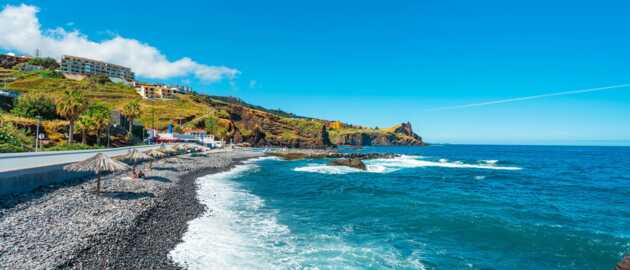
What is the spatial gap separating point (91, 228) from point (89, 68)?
193512 mm

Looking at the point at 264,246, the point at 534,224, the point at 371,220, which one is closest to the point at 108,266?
the point at 264,246

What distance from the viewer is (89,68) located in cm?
16625

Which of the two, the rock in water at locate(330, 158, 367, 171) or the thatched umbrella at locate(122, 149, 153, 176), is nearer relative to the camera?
the thatched umbrella at locate(122, 149, 153, 176)

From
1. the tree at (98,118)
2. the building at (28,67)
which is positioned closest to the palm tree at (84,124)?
the tree at (98,118)

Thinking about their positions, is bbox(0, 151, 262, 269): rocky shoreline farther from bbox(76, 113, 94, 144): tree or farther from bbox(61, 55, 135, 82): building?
bbox(61, 55, 135, 82): building

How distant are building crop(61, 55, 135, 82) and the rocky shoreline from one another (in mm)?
163021

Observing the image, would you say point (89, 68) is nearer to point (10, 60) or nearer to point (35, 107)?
point (10, 60)

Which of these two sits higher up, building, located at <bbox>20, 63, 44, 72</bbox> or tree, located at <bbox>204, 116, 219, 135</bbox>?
building, located at <bbox>20, 63, 44, 72</bbox>

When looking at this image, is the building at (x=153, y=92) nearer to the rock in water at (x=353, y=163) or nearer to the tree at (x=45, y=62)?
the tree at (x=45, y=62)

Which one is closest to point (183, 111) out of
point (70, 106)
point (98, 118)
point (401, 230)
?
point (98, 118)

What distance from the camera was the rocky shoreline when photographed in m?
10.7

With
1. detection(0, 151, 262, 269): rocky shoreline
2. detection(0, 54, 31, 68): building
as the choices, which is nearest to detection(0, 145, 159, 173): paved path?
detection(0, 151, 262, 269): rocky shoreline

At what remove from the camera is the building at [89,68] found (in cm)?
15600

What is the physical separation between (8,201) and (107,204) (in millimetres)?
4309
